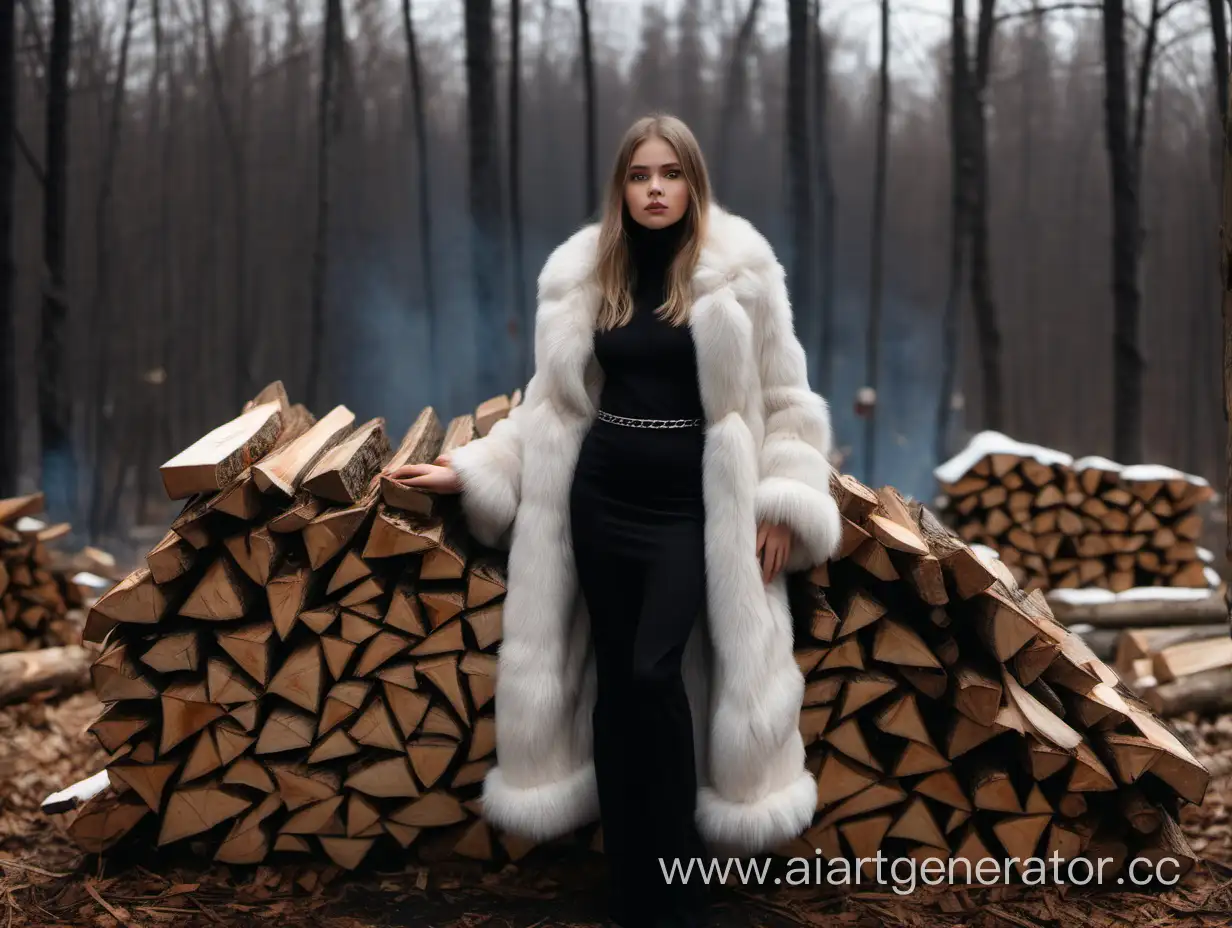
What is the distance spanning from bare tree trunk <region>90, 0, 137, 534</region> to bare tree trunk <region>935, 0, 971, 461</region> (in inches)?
201

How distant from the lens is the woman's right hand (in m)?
2.16

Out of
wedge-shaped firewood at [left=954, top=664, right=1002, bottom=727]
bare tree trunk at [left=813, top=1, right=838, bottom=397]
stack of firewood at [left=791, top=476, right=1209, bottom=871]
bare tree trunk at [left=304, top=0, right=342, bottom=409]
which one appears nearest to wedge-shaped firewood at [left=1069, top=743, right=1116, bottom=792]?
stack of firewood at [left=791, top=476, right=1209, bottom=871]

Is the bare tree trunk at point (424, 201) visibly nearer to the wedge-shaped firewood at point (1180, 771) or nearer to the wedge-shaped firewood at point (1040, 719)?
the wedge-shaped firewood at point (1040, 719)

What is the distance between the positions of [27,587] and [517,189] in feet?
11.5

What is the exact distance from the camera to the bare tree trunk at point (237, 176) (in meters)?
5.75

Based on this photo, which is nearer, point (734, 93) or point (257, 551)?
point (257, 551)

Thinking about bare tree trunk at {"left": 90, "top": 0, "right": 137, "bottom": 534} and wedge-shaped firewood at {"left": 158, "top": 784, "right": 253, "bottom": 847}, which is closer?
wedge-shaped firewood at {"left": 158, "top": 784, "right": 253, "bottom": 847}

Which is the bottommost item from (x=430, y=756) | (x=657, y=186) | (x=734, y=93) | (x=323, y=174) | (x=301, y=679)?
(x=430, y=756)

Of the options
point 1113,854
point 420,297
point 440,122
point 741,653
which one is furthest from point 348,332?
point 1113,854

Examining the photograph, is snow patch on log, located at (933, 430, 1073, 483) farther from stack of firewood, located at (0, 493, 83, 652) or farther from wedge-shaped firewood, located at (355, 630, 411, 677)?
stack of firewood, located at (0, 493, 83, 652)

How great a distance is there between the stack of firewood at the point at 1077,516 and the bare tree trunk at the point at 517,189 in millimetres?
2636

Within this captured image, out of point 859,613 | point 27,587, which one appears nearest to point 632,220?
point 859,613

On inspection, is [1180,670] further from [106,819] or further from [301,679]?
[106,819]

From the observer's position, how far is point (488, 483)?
2.14 m
